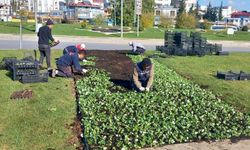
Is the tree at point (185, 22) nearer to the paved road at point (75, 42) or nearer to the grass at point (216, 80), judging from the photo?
the paved road at point (75, 42)

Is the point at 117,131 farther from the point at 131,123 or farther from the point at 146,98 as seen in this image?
the point at 146,98

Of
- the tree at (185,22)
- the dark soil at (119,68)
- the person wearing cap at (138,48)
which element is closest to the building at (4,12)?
the tree at (185,22)

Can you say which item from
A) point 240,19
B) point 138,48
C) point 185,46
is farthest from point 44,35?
point 240,19

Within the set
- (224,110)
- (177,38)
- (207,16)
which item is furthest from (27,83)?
(207,16)

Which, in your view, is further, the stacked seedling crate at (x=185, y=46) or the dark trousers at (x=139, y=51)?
the stacked seedling crate at (x=185, y=46)

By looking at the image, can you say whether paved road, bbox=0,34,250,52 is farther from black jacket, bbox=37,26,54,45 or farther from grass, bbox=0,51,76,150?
grass, bbox=0,51,76,150

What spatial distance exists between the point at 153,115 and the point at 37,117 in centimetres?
268

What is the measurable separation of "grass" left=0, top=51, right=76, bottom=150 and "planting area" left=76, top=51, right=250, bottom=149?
441mm

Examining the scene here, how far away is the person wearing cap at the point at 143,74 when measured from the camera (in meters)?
8.98

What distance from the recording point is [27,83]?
10.4 meters

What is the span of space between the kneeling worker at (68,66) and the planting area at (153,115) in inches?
27.3

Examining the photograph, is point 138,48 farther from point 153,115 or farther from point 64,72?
point 153,115

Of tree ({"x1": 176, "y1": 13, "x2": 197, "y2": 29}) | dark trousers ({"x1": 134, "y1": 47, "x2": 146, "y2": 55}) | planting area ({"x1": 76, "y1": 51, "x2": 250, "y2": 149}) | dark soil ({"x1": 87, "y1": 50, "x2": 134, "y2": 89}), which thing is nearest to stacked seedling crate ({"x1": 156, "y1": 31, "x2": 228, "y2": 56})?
dark trousers ({"x1": 134, "y1": 47, "x2": 146, "y2": 55})

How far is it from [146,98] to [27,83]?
419 cm
